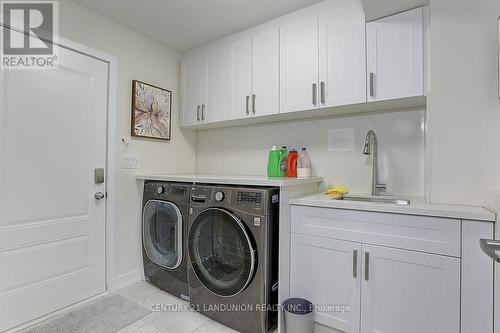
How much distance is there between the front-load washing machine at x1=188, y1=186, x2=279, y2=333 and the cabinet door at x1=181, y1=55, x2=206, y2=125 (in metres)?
1.10

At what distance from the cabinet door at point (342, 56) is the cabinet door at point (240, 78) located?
2.20 ft

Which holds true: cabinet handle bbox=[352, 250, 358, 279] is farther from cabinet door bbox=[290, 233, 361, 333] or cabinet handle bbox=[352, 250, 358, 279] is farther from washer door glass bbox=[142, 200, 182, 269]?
washer door glass bbox=[142, 200, 182, 269]

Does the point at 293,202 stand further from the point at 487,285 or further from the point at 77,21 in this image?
the point at 77,21

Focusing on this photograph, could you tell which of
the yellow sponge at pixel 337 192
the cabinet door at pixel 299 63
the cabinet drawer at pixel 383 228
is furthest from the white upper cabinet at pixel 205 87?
the cabinet drawer at pixel 383 228

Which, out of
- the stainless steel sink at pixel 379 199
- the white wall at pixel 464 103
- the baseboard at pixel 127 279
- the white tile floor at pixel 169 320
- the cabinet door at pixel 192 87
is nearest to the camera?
the white wall at pixel 464 103

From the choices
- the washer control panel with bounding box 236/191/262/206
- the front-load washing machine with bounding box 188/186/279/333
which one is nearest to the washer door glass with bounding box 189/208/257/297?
the front-load washing machine with bounding box 188/186/279/333

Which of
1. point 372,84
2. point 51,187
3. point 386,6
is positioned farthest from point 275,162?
point 51,187

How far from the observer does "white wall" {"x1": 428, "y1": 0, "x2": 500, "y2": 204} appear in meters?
1.37

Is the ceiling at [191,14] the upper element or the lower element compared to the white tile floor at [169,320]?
upper

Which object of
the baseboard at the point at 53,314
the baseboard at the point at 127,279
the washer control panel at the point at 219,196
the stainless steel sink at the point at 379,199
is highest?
the washer control panel at the point at 219,196

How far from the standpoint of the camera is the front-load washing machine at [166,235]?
78.8 inches

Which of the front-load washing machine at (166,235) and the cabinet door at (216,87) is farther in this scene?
the cabinet door at (216,87)

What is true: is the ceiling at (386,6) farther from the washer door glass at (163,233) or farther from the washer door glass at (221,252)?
the washer door glass at (163,233)

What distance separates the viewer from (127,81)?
2289mm
